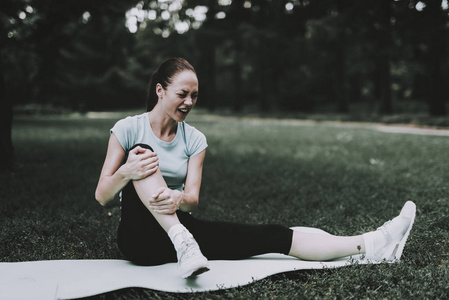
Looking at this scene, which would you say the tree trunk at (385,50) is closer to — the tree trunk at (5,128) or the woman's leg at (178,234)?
the tree trunk at (5,128)


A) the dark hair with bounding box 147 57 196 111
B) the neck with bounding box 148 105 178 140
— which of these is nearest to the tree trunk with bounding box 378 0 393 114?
the dark hair with bounding box 147 57 196 111

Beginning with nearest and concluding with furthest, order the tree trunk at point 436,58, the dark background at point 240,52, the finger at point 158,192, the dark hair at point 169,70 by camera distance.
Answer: the finger at point 158,192, the dark hair at point 169,70, the dark background at point 240,52, the tree trunk at point 436,58

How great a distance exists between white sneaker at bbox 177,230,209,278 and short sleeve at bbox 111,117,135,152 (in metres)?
0.78

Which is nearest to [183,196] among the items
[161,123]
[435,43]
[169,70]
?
[161,123]

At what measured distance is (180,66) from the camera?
2830 millimetres

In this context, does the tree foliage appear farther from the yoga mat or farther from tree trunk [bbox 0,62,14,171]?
the yoga mat

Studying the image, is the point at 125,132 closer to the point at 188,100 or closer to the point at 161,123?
the point at 161,123

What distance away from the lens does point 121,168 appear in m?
2.61

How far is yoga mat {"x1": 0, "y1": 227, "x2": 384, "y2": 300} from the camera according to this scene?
2.52 metres

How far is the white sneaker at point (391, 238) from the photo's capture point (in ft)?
9.90

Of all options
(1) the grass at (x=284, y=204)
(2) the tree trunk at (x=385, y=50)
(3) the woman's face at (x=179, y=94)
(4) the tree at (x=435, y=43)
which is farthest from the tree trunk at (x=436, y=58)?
(3) the woman's face at (x=179, y=94)

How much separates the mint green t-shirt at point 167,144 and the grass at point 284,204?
82 cm

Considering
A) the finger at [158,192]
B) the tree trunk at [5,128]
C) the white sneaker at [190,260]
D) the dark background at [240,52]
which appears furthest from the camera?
the dark background at [240,52]

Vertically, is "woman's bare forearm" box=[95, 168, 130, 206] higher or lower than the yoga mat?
higher
